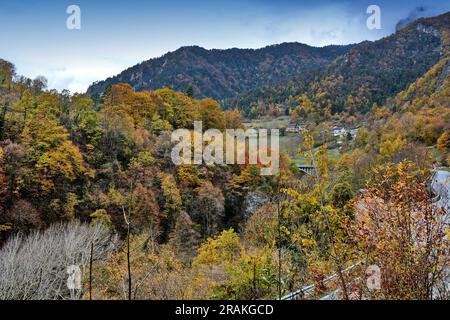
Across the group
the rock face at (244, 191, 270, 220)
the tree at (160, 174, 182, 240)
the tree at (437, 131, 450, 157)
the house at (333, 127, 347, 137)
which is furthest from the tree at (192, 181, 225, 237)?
the house at (333, 127, 347, 137)

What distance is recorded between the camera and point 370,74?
428ft

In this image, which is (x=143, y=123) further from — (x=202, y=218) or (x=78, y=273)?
(x=78, y=273)

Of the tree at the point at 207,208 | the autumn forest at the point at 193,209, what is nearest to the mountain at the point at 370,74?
the autumn forest at the point at 193,209

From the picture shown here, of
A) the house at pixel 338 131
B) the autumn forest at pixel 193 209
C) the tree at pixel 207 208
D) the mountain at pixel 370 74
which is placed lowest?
the tree at pixel 207 208

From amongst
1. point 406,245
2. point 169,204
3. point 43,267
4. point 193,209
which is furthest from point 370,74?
point 406,245

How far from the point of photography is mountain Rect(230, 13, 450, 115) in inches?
4518

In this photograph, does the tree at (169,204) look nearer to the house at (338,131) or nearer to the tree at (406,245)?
the tree at (406,245)

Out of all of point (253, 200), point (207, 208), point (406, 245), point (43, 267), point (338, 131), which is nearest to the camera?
point (406, 245)

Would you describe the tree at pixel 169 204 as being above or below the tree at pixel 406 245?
below

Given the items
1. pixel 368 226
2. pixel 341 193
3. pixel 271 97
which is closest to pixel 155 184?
pixel 341 193

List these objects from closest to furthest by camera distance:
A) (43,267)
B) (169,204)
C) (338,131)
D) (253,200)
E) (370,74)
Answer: (43,267)
(169,204)
(253,200)
(338,131)
(370,74)

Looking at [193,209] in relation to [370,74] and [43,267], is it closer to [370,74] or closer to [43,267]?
[43,267]

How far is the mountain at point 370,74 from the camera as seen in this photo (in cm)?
11475
